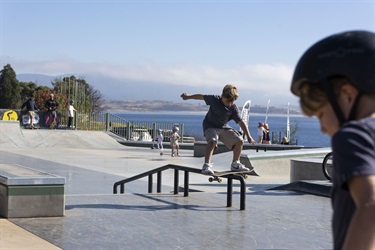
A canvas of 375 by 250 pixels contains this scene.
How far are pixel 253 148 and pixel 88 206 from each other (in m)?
18.3

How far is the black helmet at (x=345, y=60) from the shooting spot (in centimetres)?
178

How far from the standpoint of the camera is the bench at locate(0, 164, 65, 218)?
873 cm

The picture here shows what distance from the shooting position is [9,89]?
245 ft

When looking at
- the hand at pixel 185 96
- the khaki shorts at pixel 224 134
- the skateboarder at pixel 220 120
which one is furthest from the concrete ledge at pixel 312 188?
the hand at pixel 185 96

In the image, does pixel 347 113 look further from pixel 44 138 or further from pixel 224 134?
pixel 44 138

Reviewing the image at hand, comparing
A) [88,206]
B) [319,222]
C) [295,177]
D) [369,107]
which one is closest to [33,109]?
[295,177]

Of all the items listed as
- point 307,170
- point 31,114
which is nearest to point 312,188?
point 307,170

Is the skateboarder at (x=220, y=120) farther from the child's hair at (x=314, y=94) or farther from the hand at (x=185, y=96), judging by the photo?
the child's hair at (x=314, y=94)

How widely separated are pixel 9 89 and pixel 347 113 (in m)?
76.3

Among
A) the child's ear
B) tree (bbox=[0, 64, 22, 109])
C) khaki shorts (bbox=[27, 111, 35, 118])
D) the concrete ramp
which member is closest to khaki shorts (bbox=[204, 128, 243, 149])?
the child's ear

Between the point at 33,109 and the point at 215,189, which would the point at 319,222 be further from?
the point at 33,109

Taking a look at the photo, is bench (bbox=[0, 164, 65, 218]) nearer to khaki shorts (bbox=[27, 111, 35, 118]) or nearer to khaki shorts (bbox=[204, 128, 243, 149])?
khaki shorts (bbox=[204, 128, 243, 149])

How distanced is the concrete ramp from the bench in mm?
21048

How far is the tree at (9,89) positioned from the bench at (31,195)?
219ft
